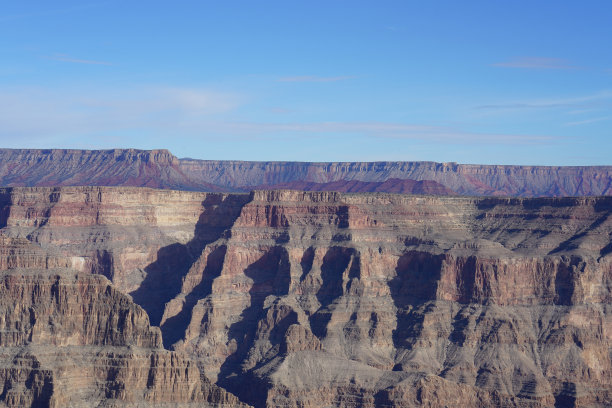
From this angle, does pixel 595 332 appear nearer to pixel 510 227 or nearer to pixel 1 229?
pixel 510 227

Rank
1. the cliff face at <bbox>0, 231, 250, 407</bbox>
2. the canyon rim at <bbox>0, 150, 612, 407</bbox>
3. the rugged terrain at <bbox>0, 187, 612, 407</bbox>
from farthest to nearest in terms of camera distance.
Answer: the rugged terrain at <bbox>0, 187, 612, 407</bbox>
the canyon rim at <bbox>0, 150, 612, 407</bbox>
the cliff face at <bbox>0, 231, 250, 407</bbox>

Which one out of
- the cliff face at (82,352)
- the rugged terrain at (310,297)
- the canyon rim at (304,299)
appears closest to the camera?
the cliff face at (82,352)

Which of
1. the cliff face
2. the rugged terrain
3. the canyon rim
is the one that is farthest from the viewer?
the rugged terrain

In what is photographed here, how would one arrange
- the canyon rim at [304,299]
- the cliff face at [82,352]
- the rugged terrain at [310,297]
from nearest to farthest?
the cliff face at [82,352] → the canyon rim at [304,299] → the rugged terrain at [310,297]

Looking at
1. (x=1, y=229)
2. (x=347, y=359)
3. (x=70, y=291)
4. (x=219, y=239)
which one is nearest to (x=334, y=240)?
(x=219, y=239)

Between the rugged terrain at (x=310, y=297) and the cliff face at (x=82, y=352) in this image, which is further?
the rugged terrain at (x=310, y=297)

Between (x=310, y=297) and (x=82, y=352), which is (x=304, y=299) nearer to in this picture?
(x=310, y=297)

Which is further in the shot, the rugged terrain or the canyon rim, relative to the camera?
the rugged terrain

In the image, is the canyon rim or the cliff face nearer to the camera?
the cliff face
